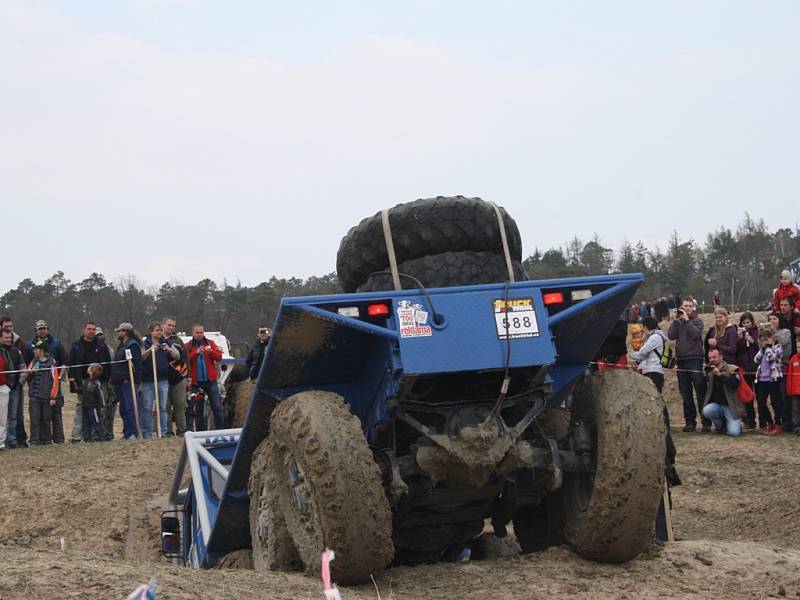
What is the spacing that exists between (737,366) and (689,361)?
0.69 m

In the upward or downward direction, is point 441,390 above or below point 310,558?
above

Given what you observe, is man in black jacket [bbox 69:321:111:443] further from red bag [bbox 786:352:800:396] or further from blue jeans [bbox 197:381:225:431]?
red bag [bbox 786:352:800:396]

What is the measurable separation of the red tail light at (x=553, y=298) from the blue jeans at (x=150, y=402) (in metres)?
10.5

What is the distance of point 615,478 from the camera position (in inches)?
207

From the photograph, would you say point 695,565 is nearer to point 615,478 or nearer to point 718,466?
point 615,478

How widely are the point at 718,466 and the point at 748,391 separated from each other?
1.75 metres

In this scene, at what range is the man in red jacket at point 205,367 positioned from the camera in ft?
49.6

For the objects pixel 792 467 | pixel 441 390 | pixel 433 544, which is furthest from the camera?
pixel 792 467

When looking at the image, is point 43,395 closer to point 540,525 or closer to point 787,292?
point 540,525

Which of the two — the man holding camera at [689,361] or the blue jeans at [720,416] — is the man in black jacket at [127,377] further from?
the blue jeans at [720,416]

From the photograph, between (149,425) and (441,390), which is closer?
(441,390)

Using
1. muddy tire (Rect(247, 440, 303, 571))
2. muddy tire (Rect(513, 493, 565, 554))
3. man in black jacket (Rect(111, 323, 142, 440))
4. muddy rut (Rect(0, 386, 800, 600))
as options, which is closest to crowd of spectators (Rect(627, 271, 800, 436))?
muddy rut (Rect(0, 386, 800, 600))

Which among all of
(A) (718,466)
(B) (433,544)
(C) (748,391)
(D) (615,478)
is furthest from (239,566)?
(C) (748,391)

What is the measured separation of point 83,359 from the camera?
47.8 ft
